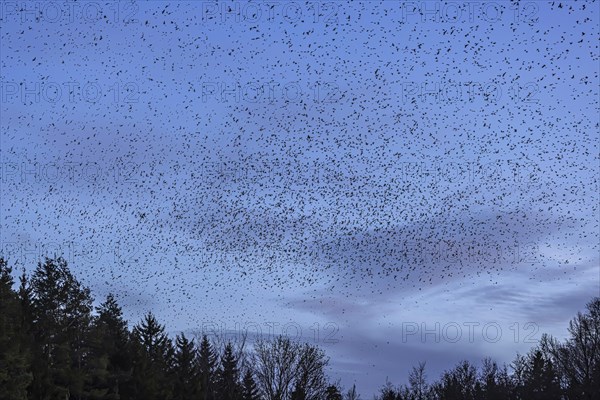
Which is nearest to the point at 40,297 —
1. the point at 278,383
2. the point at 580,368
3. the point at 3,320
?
the point at 3,320

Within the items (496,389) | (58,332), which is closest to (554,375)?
(496,389)

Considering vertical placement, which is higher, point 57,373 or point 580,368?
point 580,368

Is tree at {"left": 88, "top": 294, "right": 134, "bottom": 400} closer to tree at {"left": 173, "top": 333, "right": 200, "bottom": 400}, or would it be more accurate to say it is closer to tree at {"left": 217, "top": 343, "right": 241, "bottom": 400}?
tree at {"left": 173, "top": 333, "right": 200, "bottom": 400}

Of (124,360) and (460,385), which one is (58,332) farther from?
(460,385)

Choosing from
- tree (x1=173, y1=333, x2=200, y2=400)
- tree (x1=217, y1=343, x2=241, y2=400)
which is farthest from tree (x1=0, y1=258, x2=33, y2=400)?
tree (x1=217, y1=343, x2=241, y2=400)

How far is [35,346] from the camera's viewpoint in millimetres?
47312

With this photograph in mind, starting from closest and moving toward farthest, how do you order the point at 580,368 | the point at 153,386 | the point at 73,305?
1. the point at 73,305
2. the point at 153,386
3. the point at 580,368

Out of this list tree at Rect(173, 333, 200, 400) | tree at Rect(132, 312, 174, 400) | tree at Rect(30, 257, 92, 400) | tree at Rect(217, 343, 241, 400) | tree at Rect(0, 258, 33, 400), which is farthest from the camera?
tree at Rect(217, 343, 241, 400)

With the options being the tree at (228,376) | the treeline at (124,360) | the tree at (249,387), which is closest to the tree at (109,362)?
the treeline at (124,360)

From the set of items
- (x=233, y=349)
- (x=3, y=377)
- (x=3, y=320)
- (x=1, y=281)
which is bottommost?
(x=3, y=377)

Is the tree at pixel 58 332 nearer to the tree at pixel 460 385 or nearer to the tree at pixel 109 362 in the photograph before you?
the tree at pixel 109 362

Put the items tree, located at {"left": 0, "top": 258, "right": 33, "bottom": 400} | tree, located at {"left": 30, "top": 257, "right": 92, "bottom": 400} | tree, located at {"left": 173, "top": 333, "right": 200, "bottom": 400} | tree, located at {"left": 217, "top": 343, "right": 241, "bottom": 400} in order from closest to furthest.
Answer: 1. tree, located at {"left": 0, "top": 258, "right": 33, "bottom": 400}
2. tree, located at {"left": 30, "top": 257, "right": 92, "bottom": 400}
3. tree, located at {"left": 173, "top": 333, "right": 200, "bottom": 400}
4. tree, located at {"left": 217, "top": 343, "right": 241, "bottom": 400}

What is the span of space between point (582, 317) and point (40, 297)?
61.3m

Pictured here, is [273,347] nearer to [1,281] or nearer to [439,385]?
[1,281]
